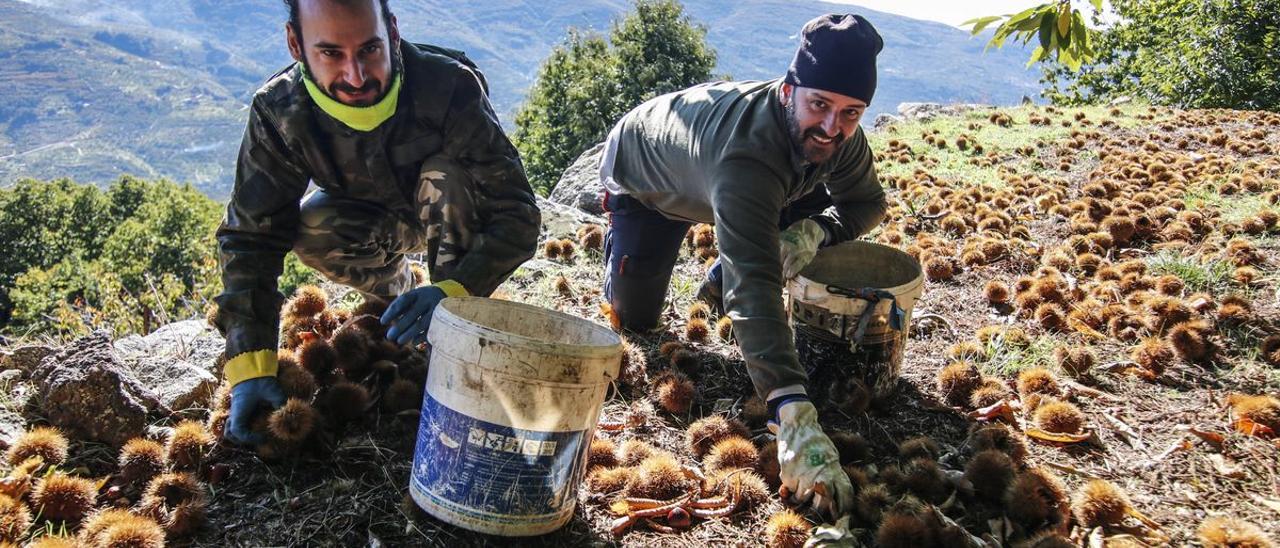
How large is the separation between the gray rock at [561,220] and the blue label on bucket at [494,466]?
3.79 meters

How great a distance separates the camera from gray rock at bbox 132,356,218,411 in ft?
9.53

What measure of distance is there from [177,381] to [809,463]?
A: 239 cm

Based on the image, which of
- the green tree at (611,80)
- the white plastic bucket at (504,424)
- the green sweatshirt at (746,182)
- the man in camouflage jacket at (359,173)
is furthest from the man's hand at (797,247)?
the green tree at (611,80)

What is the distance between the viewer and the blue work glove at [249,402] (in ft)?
8.05

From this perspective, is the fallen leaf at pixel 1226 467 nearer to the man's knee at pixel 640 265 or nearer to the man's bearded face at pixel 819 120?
the man's bearded face at pixel 819 120

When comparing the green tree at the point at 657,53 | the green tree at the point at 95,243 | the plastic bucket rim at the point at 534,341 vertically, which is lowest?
the green tree at the point at 95,243

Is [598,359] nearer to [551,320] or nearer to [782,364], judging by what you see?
[551,320]

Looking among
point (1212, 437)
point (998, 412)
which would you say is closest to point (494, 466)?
point (998, 412)

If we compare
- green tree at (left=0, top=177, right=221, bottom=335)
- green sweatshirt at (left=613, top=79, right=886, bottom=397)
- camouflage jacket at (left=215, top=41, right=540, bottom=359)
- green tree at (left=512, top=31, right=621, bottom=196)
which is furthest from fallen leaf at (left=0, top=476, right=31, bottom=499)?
green tree at (left=0, top=177, right=221, bottom=335)

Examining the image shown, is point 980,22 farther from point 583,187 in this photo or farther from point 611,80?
point 611,80

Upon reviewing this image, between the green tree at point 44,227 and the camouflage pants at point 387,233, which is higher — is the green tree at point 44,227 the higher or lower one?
the lower one

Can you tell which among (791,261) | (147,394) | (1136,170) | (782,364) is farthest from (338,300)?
(1136,170)

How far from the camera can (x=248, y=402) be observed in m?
2.51

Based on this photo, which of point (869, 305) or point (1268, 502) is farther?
point (869, 305)
